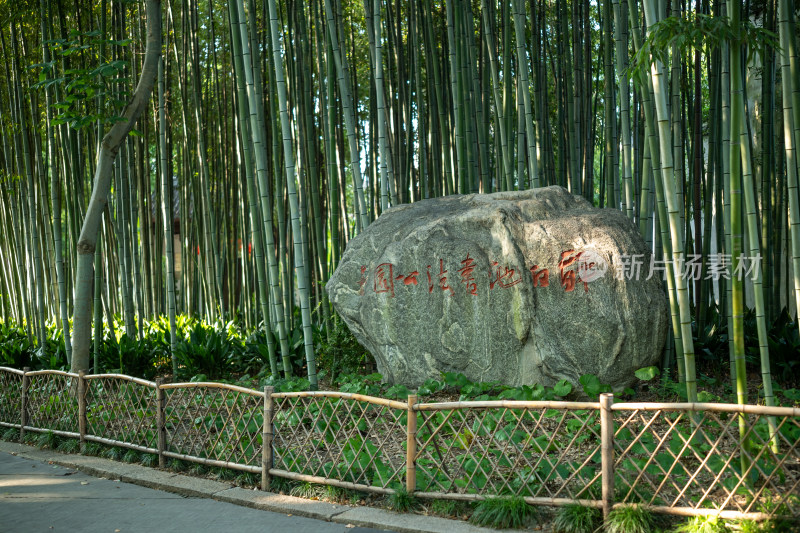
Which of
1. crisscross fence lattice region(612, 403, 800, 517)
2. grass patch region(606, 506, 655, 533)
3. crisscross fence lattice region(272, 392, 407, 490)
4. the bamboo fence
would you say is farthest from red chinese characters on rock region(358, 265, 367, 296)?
grass patch region(606, 506, 655, 533)

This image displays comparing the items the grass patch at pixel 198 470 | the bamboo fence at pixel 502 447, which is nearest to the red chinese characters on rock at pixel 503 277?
the bamboo fence at pixel 502 447

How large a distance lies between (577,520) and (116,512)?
180cm

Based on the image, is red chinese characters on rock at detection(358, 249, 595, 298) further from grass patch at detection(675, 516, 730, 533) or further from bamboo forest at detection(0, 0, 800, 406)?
grass patch at detection(675, 516, 730, 533)

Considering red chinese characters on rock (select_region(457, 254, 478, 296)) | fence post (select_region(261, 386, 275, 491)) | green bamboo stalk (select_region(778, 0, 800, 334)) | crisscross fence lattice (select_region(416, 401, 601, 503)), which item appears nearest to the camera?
crisscross fence lattice (select_region(416, 401, 601, 503))

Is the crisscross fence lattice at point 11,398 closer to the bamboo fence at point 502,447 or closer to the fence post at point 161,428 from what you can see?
the bamboo fence at point 502,447

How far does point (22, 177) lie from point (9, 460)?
3.56 m

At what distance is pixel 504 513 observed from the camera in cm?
240

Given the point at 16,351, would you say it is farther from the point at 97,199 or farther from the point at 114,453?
the point at 114,453

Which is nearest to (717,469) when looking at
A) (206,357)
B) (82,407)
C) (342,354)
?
(342,354)

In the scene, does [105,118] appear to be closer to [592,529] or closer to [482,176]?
[482,176]

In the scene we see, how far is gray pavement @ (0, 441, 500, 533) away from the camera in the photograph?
255 centimetres

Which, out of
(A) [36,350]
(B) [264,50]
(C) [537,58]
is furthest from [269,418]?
(B) [264,50]

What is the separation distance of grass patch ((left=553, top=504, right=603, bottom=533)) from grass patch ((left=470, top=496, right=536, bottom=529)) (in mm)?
106

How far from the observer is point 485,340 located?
3.86 m
